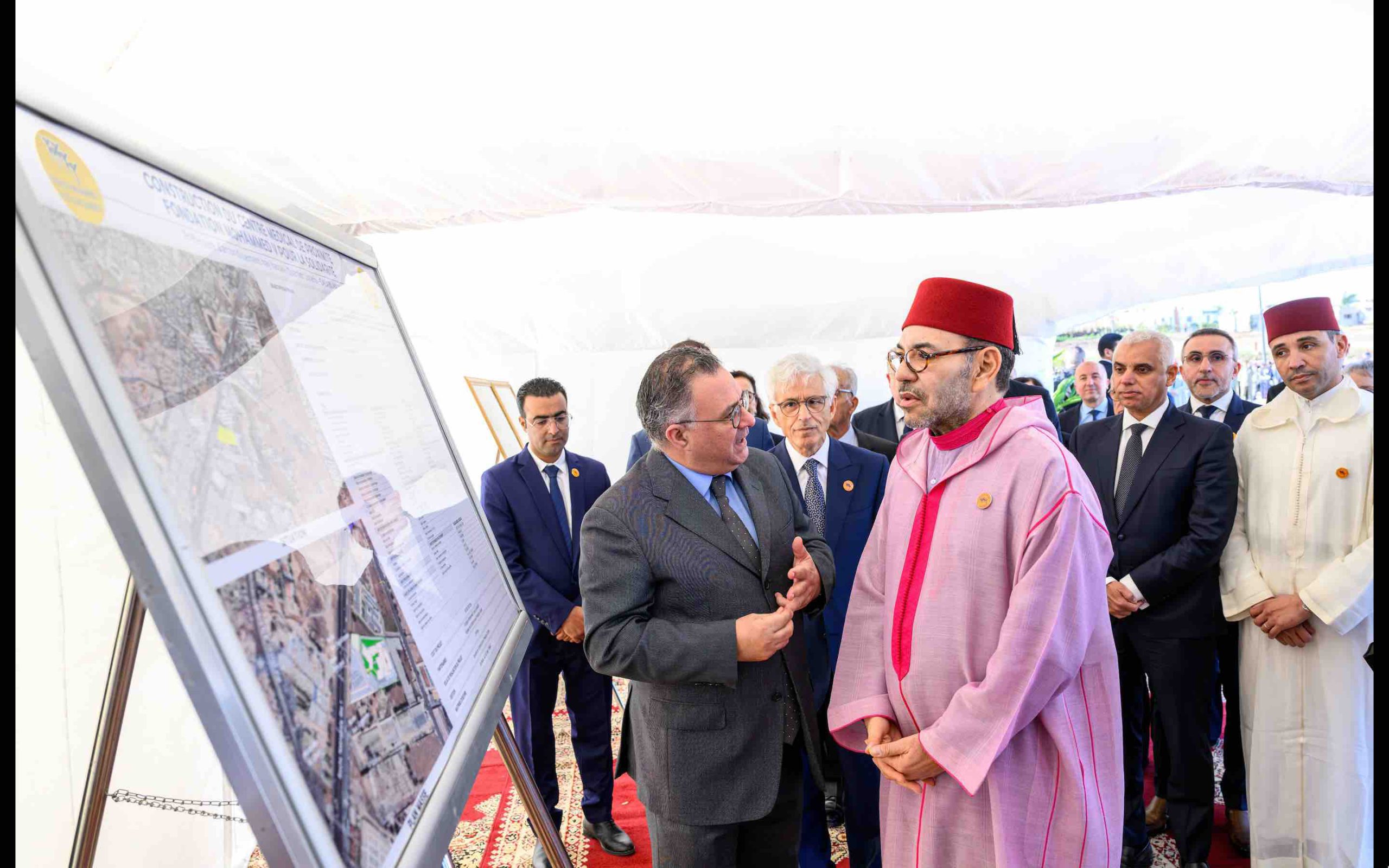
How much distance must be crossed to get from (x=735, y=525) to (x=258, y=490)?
129 centimetres

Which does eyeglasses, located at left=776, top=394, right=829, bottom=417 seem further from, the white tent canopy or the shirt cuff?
the shirt cuff

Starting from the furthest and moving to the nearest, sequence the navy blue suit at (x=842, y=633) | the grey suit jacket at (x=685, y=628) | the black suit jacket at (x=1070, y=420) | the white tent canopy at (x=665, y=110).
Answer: the black suit jacket at (x=1070, y=420) < the navy blue suit at (x=842, y=633) < the white tent canopy at (x=665, y=110) < the grey suit jacket at (x=685, y=628)

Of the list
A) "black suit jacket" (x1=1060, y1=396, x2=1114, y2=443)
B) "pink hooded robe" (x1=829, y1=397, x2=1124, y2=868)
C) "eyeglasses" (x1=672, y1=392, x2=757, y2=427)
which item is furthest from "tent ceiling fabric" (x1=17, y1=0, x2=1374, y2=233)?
"black suit jacket" (x1=1060, y1=396, x2=1114, y2=443)

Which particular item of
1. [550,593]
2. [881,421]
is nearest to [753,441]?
[881,421]

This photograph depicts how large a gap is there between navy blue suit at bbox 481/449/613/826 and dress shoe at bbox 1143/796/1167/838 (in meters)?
2.17

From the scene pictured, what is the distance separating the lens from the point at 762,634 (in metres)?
1.81

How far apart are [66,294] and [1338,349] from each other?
3.49m

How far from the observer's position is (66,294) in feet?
2.28

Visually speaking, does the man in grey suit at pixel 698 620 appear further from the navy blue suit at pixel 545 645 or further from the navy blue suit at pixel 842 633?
the navy blue suit at pixel 545 645

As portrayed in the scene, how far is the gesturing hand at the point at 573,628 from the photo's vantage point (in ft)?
10.6

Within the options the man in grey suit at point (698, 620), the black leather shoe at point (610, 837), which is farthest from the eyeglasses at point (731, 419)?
the black leather shoe at point (610, 837)

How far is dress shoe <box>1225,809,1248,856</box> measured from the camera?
3.20 metres

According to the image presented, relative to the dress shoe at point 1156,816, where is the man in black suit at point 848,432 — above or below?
above

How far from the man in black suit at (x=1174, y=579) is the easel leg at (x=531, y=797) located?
6.67 ft
